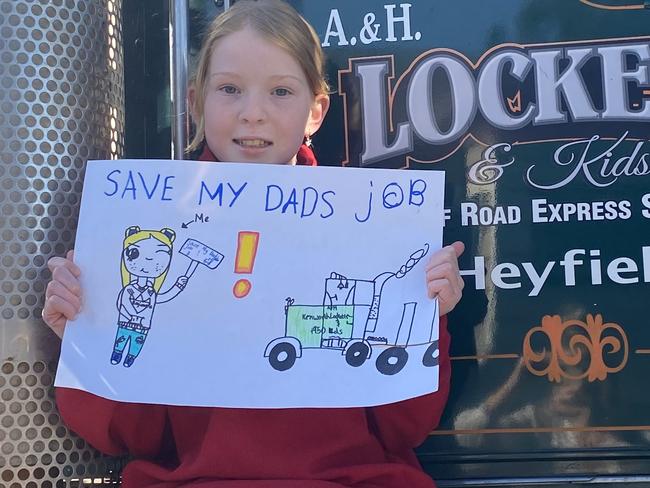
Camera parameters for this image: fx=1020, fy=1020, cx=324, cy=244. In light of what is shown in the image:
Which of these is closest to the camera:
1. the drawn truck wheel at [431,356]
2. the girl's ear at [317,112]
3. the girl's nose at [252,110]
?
the drawn truck wheel at [431,356]

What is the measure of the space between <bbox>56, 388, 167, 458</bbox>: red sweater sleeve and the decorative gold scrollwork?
2.80 ft

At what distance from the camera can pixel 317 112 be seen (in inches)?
91.0

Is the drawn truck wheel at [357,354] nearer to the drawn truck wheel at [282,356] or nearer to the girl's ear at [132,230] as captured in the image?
the drawn truck wheel at [282,356]

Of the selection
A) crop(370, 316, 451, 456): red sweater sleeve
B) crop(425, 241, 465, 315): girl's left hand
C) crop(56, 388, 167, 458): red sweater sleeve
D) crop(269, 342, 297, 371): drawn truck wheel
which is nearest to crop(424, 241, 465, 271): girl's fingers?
crop(425, 241, 465, 315): girl's left hand

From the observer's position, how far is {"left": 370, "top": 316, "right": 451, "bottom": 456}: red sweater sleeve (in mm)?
2170

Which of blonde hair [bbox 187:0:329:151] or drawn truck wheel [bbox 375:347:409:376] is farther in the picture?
blonde hair [bbox 187:0:329:151]

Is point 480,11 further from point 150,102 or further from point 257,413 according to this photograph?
point 257,413

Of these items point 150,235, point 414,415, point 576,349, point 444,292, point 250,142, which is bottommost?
point 414,415

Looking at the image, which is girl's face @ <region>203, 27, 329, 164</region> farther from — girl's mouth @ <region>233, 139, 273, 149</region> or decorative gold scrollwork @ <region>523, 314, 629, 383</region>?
decorative gold scrollwork @ <region>523, 314, 629, 383</region>

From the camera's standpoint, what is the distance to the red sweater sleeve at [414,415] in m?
2.17

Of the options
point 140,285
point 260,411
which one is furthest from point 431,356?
point 140,285

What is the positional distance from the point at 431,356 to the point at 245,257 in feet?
1.41

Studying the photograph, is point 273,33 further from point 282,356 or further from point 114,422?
point 114,422

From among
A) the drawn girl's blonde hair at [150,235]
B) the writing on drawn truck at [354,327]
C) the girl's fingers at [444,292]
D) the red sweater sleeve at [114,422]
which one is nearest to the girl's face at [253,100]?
the drawn girl's blonde hair at [150,235]
